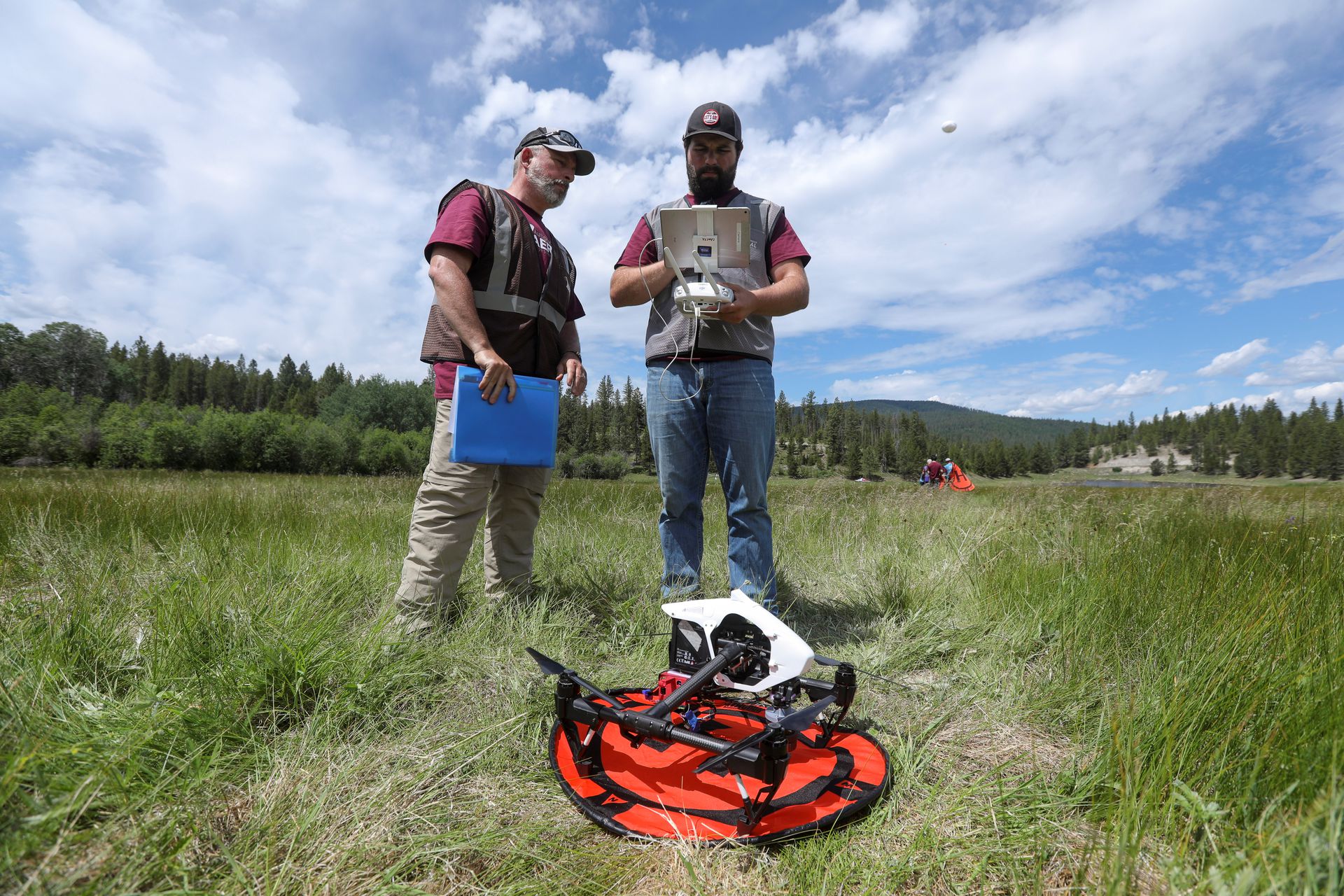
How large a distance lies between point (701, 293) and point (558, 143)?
123 cm

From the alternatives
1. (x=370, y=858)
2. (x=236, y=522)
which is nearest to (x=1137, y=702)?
(x=370, y=858)

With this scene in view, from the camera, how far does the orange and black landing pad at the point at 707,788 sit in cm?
164

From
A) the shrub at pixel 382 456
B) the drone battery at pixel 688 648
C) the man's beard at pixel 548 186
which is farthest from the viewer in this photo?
the shrub at pixel 382 456

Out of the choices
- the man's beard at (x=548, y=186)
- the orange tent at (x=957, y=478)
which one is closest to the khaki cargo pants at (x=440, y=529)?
the man's beard at (x=548, y=186)

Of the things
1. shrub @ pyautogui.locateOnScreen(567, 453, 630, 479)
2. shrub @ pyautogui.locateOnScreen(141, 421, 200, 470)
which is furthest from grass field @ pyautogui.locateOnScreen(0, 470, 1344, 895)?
shrub @ pyautogui.locateOnScreen(141, 421, 200, 470)

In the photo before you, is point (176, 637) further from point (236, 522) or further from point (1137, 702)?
point (236, 522)

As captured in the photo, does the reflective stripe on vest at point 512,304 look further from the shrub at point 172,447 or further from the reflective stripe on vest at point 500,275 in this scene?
the shrub at point 172,447

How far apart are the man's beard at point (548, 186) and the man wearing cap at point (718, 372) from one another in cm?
47

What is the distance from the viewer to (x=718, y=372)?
3.26m

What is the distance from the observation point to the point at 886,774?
1.85 metres

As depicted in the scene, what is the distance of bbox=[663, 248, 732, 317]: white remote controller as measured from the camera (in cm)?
290

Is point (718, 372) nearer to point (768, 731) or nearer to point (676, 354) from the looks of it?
point (676, 354)

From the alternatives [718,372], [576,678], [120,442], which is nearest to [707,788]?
[576,678]

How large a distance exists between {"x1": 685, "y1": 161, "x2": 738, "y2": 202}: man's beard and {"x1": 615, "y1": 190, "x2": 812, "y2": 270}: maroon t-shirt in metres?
0.08
